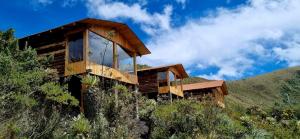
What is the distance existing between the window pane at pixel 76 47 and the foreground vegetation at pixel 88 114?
1.72 m

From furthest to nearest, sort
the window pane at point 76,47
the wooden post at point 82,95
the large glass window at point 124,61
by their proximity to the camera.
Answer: the large glass window at point 124,61
the window pane at point 76,47
the wooden post at point 82,95

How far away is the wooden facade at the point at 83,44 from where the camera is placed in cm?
2258

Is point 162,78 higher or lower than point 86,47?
lower

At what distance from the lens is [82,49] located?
2278 centimetres

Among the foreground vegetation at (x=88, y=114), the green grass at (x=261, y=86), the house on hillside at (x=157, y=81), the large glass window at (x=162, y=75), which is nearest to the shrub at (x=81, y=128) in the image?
the foreground vegetation at (x=88, y=114)

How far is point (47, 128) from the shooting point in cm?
1477

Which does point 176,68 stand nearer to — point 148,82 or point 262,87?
point 148,82

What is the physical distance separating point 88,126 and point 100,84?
1.84 m

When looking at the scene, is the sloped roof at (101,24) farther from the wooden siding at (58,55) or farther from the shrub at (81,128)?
the shrub at (81,128)

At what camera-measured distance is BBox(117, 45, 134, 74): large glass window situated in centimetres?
2656

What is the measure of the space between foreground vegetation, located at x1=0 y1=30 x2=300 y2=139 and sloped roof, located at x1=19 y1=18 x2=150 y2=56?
2.15m

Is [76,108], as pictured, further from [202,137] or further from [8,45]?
[202,137]

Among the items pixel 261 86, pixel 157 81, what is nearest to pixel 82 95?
pixel 157 81

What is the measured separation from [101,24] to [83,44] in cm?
261
